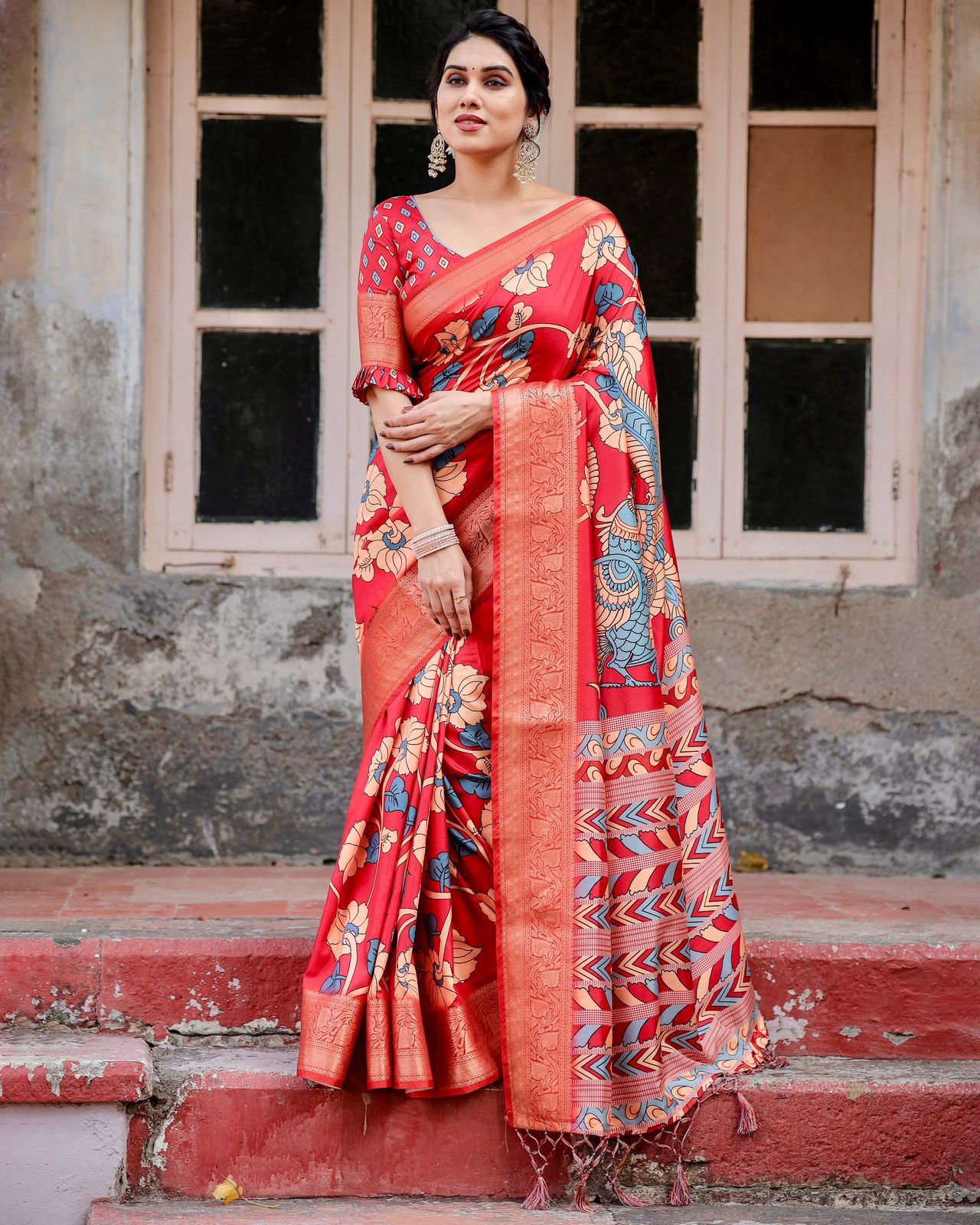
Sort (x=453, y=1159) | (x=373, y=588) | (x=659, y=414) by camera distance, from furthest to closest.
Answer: (x=659, y=414) → (x=373, y=588) → (x=453, y=1159)

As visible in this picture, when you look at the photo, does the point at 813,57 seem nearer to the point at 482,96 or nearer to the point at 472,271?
the point at 482,96

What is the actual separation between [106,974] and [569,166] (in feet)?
8.13

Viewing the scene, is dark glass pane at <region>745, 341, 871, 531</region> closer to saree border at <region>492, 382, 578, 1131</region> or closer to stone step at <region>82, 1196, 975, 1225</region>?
saree border at <region>492, 382, 578, 1131</region>

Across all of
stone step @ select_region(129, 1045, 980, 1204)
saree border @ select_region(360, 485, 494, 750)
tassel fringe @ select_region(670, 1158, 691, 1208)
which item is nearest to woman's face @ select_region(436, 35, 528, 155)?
saree border @ select_region(360, 485, 494, 750)

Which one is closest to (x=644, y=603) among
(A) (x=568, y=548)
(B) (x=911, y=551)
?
(A) (x=568, y=548)

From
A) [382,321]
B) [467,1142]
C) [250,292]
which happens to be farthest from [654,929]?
[250,292]

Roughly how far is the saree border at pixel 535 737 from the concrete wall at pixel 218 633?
146 cm

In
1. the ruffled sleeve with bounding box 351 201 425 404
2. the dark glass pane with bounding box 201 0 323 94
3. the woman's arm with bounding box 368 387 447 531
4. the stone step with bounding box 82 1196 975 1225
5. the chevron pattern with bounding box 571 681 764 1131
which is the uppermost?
the dark glass pane with bounding box 201 0 323 94

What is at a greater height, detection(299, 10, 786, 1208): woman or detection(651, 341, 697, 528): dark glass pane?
detection(651, 341, 697, 528): dark glass pane

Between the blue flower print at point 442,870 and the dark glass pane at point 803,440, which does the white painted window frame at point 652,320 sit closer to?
the dark glass pane at point 803,440

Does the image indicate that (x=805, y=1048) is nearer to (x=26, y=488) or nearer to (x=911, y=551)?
(x=911, y=551)

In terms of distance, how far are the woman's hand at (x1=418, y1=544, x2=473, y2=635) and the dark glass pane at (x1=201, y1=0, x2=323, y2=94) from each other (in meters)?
2.01

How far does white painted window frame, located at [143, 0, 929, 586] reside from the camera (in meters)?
3.84

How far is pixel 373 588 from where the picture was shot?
257cm
